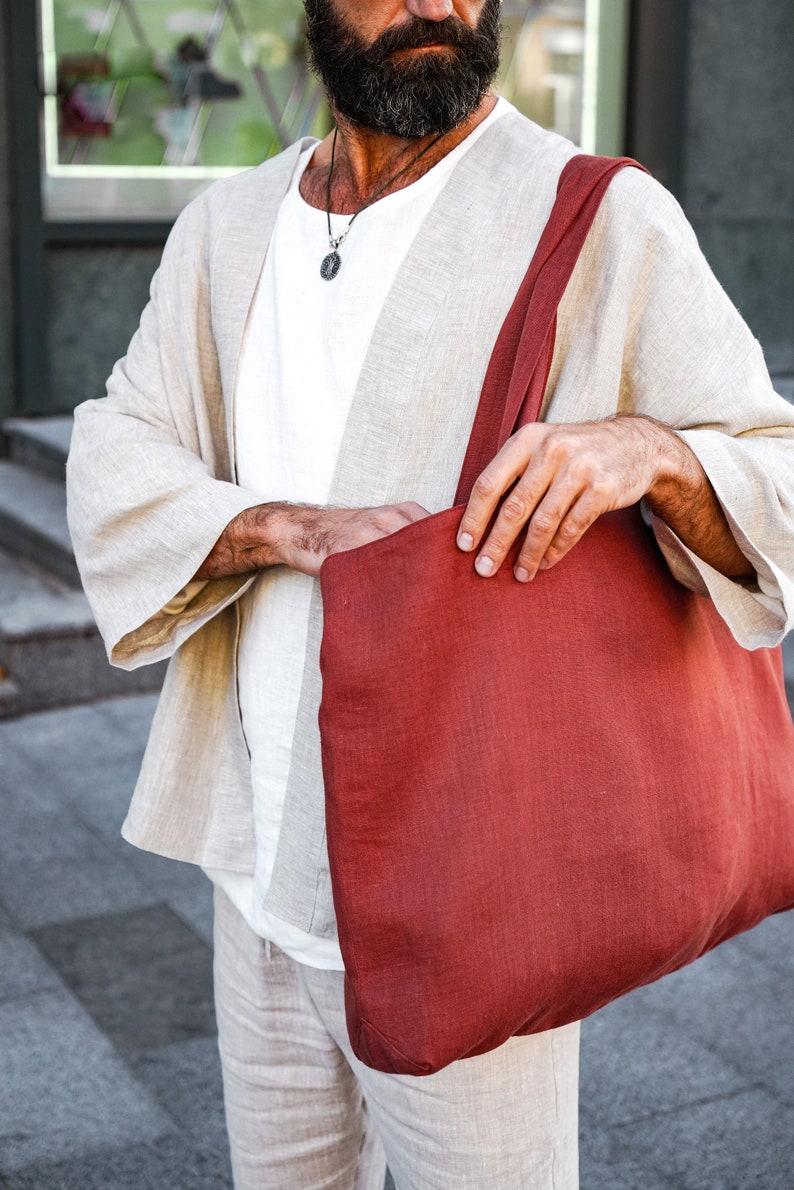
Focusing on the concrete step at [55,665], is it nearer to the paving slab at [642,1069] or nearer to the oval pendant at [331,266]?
the paving slab at [642,1069]

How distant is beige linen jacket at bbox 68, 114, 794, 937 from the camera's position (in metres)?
1.43

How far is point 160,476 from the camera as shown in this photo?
167 centimetres

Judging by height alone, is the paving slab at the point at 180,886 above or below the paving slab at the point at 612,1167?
below

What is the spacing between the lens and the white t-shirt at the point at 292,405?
1631 mm

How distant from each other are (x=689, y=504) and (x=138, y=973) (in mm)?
2604

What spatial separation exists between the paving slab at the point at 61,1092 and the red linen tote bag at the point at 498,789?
5.90 feet

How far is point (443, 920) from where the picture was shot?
1282 millimetres

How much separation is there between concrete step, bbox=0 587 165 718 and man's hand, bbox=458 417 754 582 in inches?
165

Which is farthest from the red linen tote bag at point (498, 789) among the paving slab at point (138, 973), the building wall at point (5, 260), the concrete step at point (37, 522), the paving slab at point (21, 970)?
the building wall at point (5, 260)

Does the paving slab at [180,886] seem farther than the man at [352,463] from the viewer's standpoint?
Yes

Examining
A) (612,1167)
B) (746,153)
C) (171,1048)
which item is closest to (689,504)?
(612,1167)

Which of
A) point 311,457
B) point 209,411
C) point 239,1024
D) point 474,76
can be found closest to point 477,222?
point 474,76

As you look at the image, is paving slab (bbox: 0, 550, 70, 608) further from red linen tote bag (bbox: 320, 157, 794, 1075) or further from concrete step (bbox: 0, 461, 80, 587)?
red linen tote bag (bbox: 320, 157, 794, 1075)

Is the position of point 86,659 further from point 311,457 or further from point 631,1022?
point 311,457
